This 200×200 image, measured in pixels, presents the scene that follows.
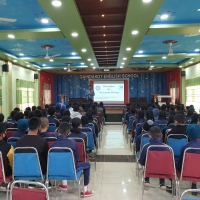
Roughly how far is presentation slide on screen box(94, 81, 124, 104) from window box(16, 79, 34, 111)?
590 centimetres

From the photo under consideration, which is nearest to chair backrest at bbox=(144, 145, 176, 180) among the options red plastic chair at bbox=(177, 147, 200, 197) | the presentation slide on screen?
red plastic chair at bbox=(177, 147, 200, 197)

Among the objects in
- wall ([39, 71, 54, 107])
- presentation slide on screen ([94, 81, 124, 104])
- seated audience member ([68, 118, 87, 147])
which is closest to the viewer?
seated audience member ([68, 118, 87, 147])

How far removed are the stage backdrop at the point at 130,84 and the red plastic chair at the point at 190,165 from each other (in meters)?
15.5

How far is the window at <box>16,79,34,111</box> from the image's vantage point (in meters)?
11.5

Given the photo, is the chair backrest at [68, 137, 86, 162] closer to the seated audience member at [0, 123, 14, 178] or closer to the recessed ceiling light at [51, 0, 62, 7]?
the seated audience member at [0, 123, 14, 178]

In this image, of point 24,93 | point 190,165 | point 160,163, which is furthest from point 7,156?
point 24,93

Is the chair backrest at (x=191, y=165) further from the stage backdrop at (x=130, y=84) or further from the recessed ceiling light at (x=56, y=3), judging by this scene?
the stage backdrop at (x=130, y=84)

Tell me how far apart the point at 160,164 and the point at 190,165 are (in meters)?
0.35

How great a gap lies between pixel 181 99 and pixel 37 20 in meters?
10.4

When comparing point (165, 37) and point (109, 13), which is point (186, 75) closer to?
point (165, 37)

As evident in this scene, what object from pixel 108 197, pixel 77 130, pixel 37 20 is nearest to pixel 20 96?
pixel 37 20

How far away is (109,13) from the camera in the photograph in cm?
511

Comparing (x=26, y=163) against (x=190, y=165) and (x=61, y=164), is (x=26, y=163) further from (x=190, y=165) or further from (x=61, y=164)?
(x=190, y=165)

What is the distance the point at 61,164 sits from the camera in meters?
2.69
